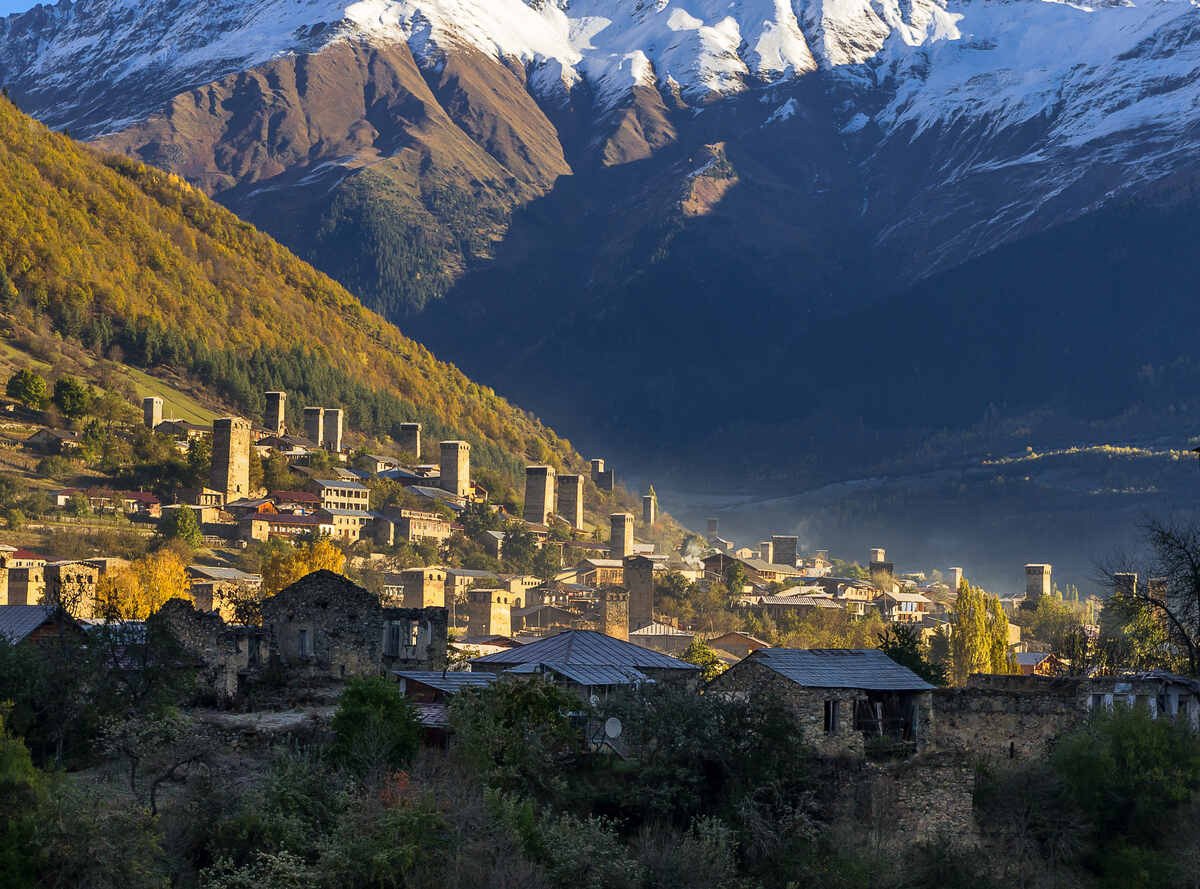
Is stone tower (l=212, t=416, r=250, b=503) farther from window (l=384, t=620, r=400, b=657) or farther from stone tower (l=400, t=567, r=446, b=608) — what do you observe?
window (l=384, t=620, r=400, b=657)

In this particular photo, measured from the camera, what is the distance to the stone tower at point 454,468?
623ft

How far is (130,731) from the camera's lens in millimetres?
45938

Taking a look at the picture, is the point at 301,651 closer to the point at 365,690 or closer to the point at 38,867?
the point at 365,690

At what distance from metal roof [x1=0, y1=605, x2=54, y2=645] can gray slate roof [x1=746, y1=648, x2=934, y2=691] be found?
19.3 metres

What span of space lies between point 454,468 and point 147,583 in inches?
3133

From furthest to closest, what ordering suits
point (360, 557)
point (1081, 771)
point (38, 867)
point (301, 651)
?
point (360, 557) < point (301, 651) < point (1081, 771) < point (38, 867)

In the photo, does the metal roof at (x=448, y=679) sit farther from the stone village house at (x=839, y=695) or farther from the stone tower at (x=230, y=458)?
the stone tower at (x=230, y=458)

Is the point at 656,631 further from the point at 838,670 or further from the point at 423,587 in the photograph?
the point at 838,670

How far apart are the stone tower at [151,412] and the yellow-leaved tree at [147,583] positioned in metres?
39.6

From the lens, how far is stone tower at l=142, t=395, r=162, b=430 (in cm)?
17050

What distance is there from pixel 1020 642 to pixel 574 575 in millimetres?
42382

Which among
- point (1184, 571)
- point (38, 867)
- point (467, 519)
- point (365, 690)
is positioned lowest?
point (38, 867)

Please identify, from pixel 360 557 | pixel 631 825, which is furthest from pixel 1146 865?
pixel 360 557

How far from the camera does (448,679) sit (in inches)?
2103
